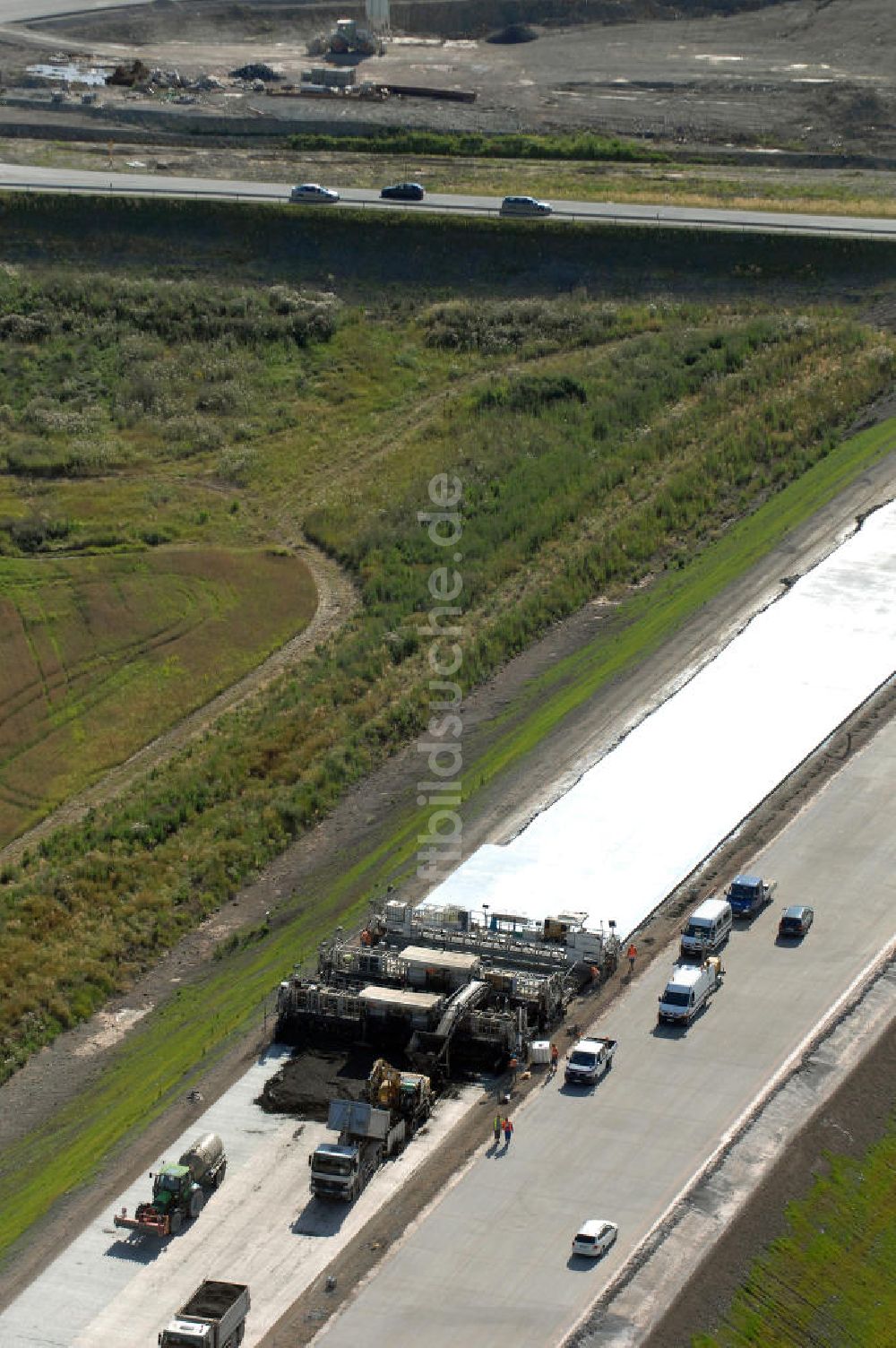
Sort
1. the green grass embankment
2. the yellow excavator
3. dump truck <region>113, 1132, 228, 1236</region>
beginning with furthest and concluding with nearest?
the green grass embankment < the yellow excavator < dump truck <region>113, 1132, 228, 1236</region>

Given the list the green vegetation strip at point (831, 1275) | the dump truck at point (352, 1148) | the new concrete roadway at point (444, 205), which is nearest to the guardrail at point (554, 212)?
the new concrete roadway at point (444, 205)

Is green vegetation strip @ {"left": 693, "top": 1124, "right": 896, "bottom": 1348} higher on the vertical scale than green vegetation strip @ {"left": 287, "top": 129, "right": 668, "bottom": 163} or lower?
lower

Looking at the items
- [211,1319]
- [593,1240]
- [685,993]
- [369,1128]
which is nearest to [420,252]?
[685,993]

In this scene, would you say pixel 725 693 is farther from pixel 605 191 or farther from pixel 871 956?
pixel 605 191

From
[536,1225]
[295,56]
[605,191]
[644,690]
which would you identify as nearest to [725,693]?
[644,690]

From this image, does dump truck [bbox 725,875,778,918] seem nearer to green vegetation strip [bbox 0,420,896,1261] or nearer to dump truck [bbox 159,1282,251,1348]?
green vegetation strip [bbox 0,420,896,1261]

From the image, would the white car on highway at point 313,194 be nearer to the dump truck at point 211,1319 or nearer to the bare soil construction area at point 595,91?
the bare soil construction area at point 595,91

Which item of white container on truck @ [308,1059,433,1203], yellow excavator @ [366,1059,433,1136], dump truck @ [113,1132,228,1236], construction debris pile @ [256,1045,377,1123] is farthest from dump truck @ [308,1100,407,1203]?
dump truck @ [113,1132,228,1236]
